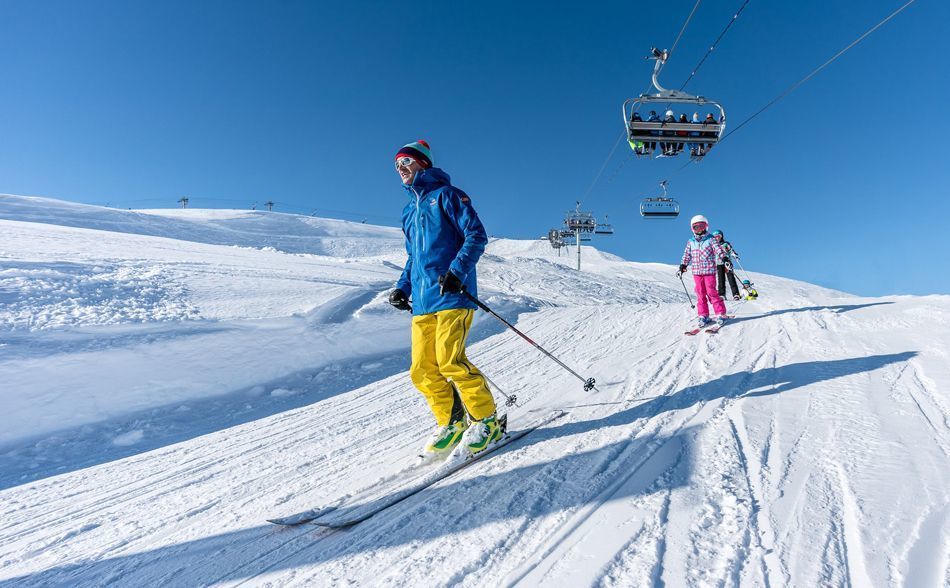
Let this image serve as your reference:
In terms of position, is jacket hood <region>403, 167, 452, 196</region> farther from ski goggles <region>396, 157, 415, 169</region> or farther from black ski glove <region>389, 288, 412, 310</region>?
black ski glove <region>389, 288, 412, 310</region>

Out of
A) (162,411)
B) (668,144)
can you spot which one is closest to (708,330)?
(162,411)

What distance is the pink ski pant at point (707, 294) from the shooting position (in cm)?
702

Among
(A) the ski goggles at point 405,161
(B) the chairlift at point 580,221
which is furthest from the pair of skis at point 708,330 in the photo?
(B) the chairlift at point 580,221

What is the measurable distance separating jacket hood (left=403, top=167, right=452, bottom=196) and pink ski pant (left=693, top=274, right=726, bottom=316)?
18.0ft

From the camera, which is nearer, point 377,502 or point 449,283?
point 377,502

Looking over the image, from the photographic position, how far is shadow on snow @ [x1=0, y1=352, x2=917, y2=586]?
6.21 feet

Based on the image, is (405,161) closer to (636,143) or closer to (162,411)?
(162,411)

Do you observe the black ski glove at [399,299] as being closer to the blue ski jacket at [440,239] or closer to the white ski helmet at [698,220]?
the blue ski jacket at [440,239]

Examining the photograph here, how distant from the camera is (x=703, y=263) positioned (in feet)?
24.5

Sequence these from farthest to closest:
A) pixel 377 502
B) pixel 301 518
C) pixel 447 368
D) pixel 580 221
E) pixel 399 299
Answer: pixel 580 221
pixel 399 299
pixel 447 368
pixel 377 502
pixel 301 518

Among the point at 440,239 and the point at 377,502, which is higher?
the point at 440,239

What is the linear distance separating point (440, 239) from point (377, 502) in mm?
1641

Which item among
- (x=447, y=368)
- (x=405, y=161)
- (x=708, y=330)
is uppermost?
(x=405, y=161)

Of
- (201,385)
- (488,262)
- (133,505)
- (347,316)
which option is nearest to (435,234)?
(133,505)
